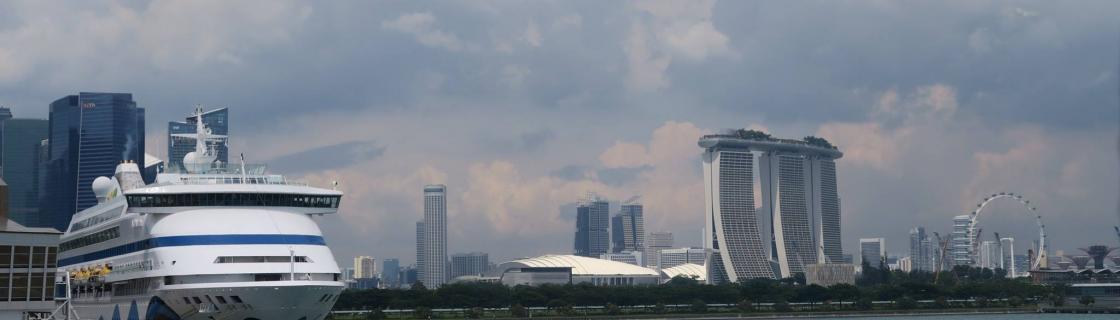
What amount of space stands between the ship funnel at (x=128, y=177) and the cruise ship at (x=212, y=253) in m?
6.27

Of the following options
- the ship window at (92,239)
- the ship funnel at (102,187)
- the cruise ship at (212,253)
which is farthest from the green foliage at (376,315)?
the cruise ship at (212,253)

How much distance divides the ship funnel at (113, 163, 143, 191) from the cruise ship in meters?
6.27

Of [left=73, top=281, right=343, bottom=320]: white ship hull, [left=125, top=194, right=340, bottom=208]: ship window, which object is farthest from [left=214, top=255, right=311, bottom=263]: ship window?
[left=125, top=194, right=340, bottom=208]: ship window

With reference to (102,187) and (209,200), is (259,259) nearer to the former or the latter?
(209,200)

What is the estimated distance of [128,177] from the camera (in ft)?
347

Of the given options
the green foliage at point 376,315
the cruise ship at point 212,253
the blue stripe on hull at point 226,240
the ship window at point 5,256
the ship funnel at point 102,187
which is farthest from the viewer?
the green foliage at point 376,315

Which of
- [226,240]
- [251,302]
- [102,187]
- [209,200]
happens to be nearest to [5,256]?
[251,302]

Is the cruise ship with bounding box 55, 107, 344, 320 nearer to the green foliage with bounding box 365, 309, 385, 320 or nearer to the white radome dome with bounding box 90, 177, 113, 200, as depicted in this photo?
the white radome dome with bounding box 90, 177, 113, 200

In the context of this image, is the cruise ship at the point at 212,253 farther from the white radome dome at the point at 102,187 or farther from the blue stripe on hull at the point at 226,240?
the white radome dome at the point at 102,187

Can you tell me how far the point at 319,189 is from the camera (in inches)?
3590

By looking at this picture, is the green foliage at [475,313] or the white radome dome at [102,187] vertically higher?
the white radome dome at [102,187]

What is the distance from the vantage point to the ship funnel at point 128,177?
343 ft

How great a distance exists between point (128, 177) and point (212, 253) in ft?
89.9

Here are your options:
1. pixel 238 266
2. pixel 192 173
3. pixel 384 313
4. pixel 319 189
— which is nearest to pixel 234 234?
pixel 238 266
